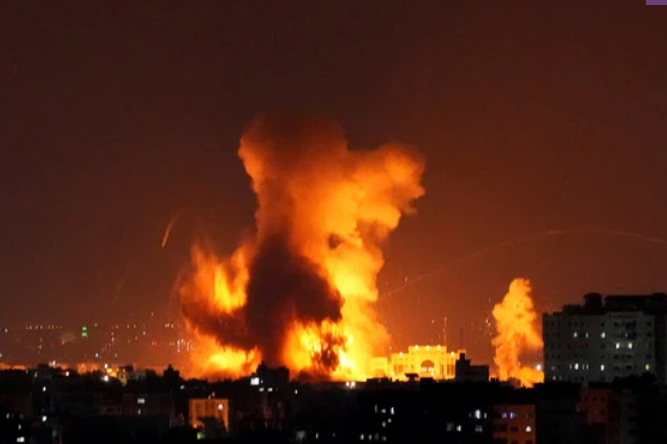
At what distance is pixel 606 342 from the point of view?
223 ft

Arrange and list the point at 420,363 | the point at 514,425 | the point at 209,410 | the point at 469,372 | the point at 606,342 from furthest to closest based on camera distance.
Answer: the point at 420,363 < the point at 606,342 < the point at 469,372 < the point at 209,410 < the point at 514,425

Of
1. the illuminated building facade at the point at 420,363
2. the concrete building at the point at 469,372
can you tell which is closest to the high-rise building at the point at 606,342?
the concrete building at the point at 469,372

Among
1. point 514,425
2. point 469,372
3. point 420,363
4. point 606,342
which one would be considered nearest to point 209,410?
point 469,372

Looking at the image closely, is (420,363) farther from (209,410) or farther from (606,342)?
(209,410)

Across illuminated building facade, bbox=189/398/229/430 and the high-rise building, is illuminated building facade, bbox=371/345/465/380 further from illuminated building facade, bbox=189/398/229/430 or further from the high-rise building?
illuminated building facade, bbox=189/398/229/430

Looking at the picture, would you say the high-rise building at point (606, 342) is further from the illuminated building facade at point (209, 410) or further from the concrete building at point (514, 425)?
the concrete building at point (514, 425)

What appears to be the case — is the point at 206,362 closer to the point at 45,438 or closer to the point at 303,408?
the point at 303,408

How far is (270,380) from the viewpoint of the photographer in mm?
64375

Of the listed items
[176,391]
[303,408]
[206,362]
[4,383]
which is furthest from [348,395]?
[206,362]

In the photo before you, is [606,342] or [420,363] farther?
[420,363]

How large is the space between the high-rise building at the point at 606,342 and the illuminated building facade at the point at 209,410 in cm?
1109

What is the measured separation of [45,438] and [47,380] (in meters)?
19.0

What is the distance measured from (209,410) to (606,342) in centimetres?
1345

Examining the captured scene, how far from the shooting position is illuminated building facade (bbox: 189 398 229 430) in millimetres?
59188
